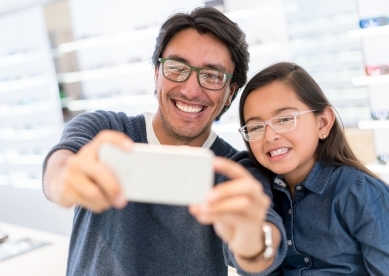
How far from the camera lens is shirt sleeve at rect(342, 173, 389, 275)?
114 centimetres

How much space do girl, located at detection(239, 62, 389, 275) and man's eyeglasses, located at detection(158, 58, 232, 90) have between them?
0.20m

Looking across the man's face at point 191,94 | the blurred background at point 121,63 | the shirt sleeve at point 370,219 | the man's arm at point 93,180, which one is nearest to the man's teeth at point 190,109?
the man's face at point 191,94

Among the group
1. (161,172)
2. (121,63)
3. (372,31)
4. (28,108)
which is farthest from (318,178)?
(28,108)

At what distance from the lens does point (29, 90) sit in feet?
18.4

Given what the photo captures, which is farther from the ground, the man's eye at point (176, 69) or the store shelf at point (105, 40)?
the store shelf at point (105, 40)

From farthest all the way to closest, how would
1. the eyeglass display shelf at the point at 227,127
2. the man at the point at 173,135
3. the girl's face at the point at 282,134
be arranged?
the eyeglass display shelf at the point at 227,127, the man at the point at 173,135, the girl's face at the point at 282,134

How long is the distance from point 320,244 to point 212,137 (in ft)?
1.96

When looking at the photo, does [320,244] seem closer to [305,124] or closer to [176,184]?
[305,124]

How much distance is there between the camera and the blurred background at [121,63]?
3.24m

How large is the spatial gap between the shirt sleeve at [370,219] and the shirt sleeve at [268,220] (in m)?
A: 0.22

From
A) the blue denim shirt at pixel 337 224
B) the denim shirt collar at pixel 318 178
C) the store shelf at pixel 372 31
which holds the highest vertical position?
the store shelf at pixel 372 31

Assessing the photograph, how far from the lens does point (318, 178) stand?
1.29m

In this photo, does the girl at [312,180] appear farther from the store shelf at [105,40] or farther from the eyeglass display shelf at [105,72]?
the store shelf at [105,40]

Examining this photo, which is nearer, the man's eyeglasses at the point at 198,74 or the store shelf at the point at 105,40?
the man's eyeglasses at the point at 198,74
